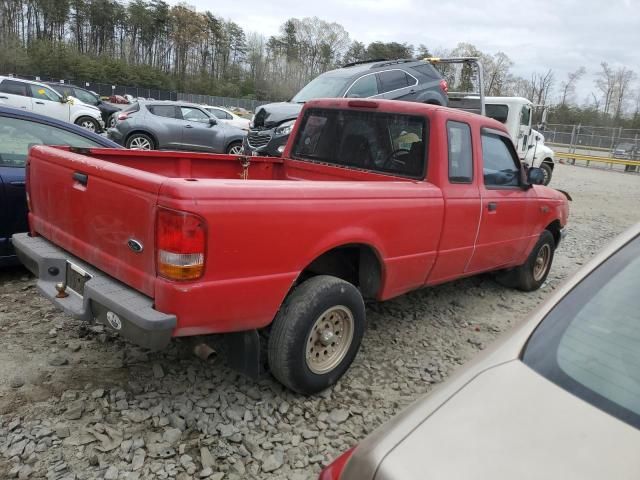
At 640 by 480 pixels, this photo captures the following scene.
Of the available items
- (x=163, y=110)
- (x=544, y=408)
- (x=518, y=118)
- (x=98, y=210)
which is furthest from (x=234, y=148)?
(x=544, y=408)

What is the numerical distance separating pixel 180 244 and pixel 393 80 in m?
8.03

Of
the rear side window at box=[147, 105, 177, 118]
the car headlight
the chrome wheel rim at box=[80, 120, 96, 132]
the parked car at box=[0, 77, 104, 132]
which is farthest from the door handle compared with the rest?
the chrome wheel rim at box=[80, 120, 96, 132]

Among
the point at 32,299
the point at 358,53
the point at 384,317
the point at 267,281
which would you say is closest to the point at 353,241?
the point at 267,281

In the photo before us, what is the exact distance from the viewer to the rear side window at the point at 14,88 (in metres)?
14.6

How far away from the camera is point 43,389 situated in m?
2.94

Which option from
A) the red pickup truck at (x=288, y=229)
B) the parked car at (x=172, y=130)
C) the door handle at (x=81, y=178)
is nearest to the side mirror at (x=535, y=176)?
the red pickup truck at (x=288, y=229)

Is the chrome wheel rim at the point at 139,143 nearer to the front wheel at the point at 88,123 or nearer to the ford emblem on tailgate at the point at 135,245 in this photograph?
the front wheel at the point at 88,123

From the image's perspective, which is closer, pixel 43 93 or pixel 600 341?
pixel 600 341

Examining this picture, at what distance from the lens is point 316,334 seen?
10.1ft

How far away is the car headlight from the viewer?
8.85 meters

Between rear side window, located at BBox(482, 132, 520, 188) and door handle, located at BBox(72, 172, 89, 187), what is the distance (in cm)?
308

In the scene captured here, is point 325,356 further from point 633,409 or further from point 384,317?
point 633,409

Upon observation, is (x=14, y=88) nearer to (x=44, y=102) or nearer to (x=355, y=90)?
(x=44, y=102)

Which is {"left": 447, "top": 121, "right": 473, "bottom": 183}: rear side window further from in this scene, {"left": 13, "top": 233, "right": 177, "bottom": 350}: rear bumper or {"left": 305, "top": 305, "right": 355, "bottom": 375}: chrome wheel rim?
{"left": 13, "top": 233, "right": 177, "bottom": 350}: rear bumper
